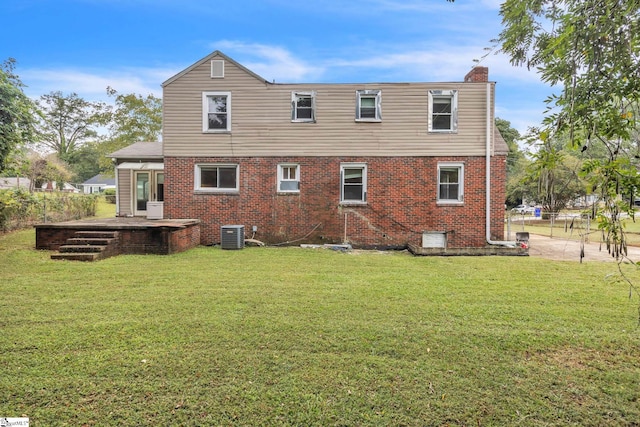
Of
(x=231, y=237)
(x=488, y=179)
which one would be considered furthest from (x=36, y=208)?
(x=488, y=179)

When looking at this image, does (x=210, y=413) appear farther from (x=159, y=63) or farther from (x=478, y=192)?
(x=159, y=63)

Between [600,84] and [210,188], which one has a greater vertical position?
[600,84]

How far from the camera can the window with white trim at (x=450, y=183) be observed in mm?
11422

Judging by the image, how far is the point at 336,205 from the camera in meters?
11.6

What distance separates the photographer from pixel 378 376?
9.94 feet

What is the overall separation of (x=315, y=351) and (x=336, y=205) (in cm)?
830

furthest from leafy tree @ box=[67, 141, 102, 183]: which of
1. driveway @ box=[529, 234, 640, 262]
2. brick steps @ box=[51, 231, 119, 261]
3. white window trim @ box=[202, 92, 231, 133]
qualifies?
driveway @ box=[529, 234, 640, 262]

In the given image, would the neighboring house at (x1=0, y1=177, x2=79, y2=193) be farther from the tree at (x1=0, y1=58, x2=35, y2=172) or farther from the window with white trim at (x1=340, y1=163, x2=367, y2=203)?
the window with white trim at (x1=340, y1=163, x2=367, y2=203)

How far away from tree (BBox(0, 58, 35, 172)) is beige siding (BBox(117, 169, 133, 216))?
430 cm

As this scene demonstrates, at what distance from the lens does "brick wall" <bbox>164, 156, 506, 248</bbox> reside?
1135 cm

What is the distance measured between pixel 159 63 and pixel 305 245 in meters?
14.6

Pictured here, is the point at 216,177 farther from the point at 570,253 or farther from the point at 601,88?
the point at 570,253

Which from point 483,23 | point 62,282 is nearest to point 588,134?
point 483,23

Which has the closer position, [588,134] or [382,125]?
[588,134]
